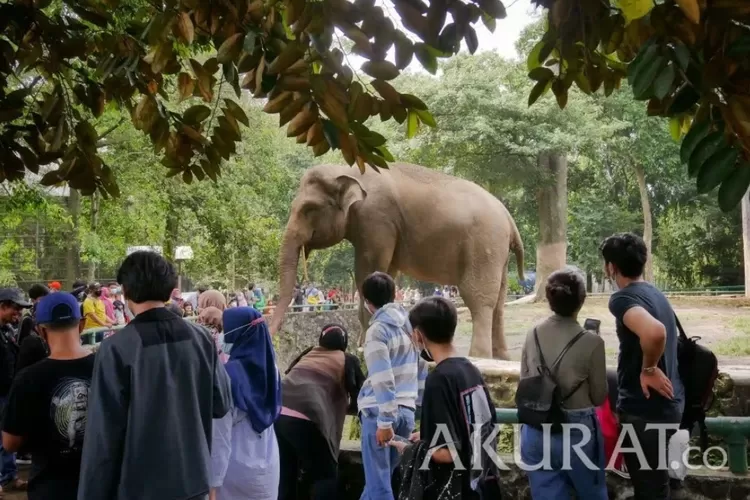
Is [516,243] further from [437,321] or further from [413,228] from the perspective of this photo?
[437,321]

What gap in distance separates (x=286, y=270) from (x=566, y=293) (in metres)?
5.02

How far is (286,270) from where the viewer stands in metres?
7.92

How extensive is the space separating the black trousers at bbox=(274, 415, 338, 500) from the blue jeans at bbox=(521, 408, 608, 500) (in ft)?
3.64

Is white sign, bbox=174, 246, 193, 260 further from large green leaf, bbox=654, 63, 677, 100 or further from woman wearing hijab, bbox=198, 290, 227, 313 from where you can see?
large green leaf, bbox=654, 63, 677, 100

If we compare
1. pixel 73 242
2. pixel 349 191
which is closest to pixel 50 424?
pixel 349 191

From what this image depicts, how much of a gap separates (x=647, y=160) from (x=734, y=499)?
20364 millimetres

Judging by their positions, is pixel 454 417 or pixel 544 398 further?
pixel 544 398

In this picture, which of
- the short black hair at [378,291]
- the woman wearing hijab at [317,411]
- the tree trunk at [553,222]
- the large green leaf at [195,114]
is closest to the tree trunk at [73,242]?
the tree trunk at [553,222]

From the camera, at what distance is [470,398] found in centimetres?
271

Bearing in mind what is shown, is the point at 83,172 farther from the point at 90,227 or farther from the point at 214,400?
the point at 90,227

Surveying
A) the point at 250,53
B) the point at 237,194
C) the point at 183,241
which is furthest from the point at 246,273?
the point at 250,53

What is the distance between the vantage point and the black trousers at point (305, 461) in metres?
3.83

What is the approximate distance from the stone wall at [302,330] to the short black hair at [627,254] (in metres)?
11.8

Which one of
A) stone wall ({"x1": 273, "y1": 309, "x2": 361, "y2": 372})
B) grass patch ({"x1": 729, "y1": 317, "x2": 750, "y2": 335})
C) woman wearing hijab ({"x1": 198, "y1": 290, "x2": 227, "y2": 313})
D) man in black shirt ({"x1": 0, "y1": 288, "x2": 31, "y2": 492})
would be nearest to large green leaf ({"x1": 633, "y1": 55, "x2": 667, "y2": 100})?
woman wearing hijab ({"x1": 198, "y1": 290, "x2": 227, "y2": 313})
